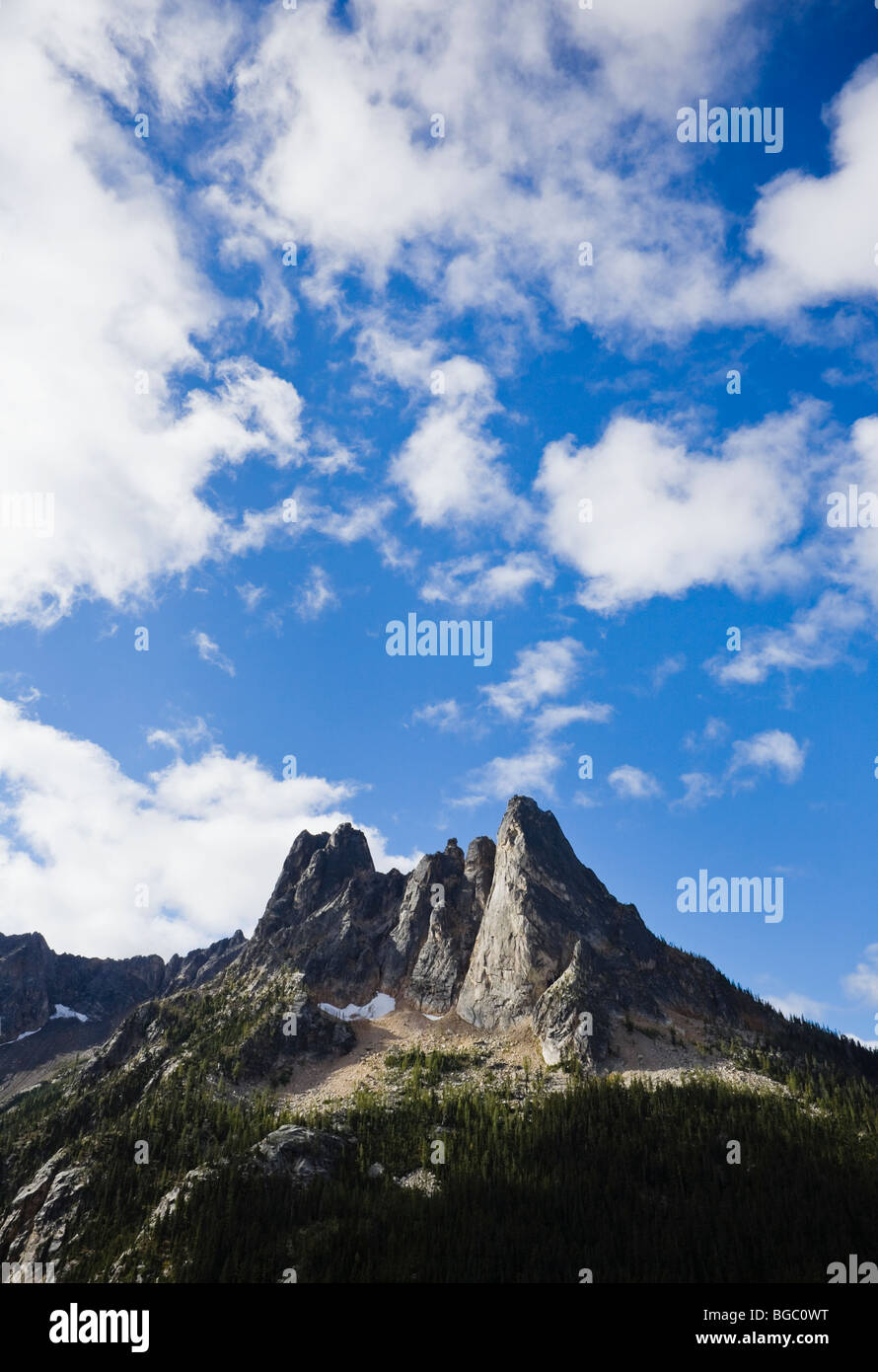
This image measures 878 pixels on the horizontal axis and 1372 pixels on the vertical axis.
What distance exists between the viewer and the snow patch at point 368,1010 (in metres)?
148

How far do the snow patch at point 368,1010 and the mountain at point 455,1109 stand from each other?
0.74 m

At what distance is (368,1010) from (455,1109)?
2000 inches

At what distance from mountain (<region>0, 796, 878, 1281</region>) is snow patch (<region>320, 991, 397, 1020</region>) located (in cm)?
74

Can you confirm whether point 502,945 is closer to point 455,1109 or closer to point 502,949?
point 502,949

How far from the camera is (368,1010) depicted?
5901 inches

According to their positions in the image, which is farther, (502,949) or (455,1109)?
(502,949)

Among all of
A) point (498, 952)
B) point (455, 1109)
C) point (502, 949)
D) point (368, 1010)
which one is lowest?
point (455, 1109)

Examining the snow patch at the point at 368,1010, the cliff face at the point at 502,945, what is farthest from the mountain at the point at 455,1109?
the snow patch at the point at 368,1010

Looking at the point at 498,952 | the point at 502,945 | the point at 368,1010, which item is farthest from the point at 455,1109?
the point at 368,1010

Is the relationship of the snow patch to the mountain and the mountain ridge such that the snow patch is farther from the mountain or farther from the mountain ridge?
the mountain ridge

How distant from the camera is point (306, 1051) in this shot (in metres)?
130

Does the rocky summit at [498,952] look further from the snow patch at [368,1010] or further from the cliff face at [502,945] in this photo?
the snow patch at [368,1010]
